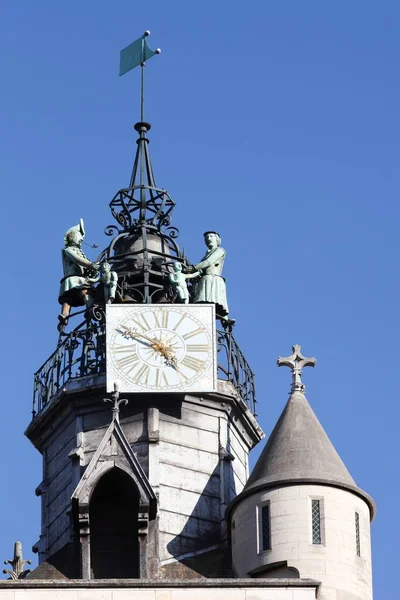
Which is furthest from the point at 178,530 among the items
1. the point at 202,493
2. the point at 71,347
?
the point at 71,347

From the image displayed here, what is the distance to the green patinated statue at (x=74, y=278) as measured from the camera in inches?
2749

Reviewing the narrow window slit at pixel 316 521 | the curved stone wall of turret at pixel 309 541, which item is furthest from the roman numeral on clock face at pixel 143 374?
the narrow window slit at pixel 316 521

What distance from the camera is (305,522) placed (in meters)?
63.4

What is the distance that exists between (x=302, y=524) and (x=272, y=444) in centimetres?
264

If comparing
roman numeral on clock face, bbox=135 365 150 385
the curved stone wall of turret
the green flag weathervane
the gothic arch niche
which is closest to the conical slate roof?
the curved stone wall of turret

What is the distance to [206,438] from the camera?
6744 centimetres

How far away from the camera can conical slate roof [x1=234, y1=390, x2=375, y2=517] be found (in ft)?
210

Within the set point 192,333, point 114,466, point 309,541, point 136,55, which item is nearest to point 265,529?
point 309,541

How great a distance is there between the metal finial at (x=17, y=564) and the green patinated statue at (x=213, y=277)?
7.21 metres

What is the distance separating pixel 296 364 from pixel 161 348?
295 centimetres

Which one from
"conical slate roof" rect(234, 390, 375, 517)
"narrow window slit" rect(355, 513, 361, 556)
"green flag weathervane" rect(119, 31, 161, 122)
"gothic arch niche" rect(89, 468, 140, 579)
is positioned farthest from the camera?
"green flag weathervane" rect(119, 31, 161, 122)

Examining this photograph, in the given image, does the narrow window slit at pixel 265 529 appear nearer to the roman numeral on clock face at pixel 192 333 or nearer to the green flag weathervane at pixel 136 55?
the roman numeral on clock face at pixel 192 333

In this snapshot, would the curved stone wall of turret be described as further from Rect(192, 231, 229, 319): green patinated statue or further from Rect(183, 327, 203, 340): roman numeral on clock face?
Rect(192, 231, 229, 319): green patinated statue

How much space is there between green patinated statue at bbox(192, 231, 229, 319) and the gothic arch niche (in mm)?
5937
